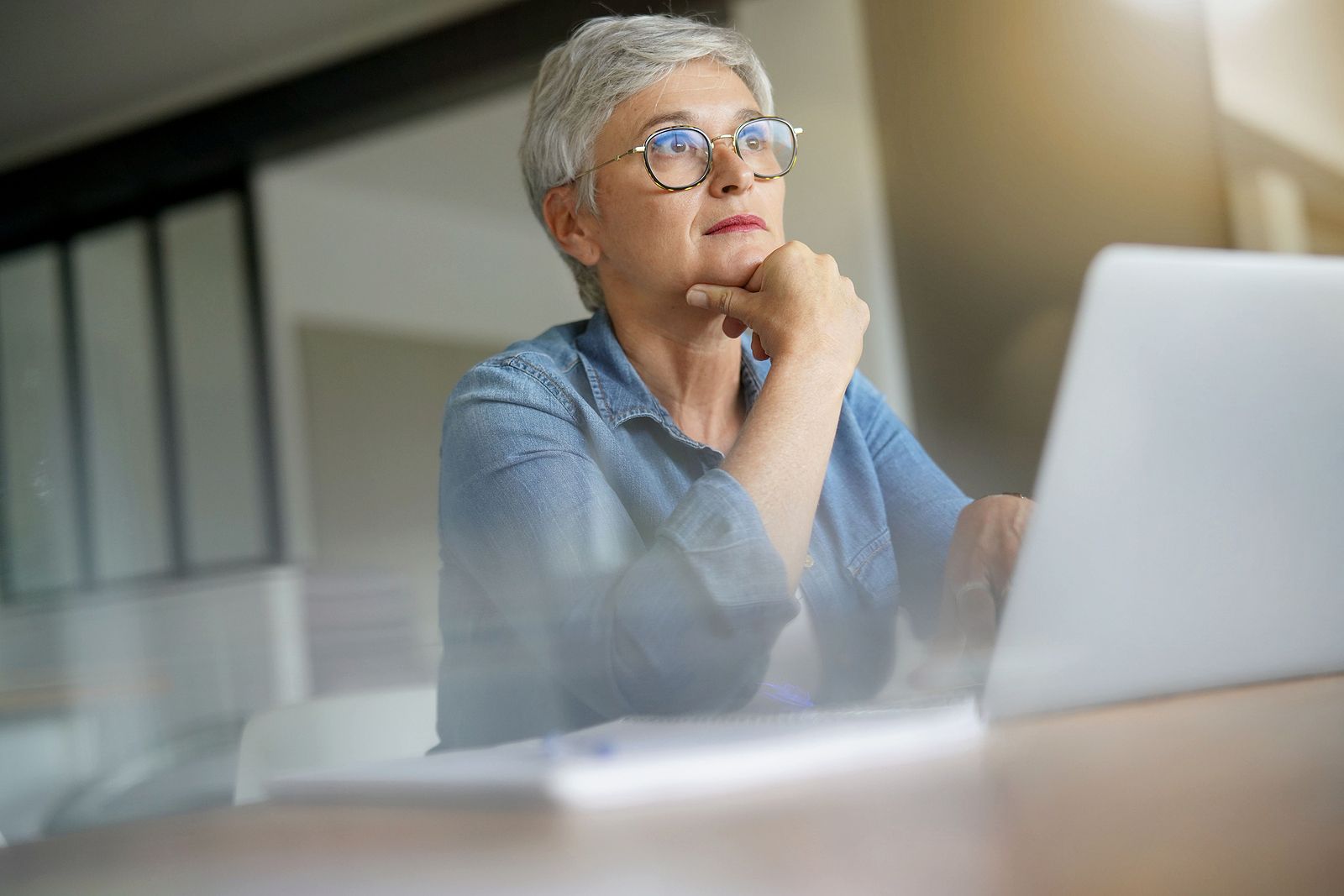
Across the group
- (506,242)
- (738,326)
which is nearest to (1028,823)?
(738,326)

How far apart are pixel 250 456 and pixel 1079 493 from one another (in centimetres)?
103

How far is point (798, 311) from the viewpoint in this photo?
0.50m

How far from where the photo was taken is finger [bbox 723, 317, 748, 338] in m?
0.53

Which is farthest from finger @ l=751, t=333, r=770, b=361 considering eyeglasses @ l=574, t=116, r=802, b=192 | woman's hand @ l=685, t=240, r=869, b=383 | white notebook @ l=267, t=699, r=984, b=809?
white notebook @ l=267, t=699, r=984, b=809

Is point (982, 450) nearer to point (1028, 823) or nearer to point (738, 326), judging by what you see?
point (738, 326)

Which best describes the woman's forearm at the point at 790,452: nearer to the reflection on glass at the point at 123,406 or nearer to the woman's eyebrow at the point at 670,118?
the woman's eyebrow at the point at 670,118

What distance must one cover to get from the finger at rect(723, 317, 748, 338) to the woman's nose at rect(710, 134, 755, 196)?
7 centimetres

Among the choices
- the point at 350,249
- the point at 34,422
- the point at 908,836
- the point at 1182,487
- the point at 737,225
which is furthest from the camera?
the point at 350,249

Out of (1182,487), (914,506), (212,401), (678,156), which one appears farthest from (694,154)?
(212,401)

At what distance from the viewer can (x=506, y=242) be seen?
0.71 m

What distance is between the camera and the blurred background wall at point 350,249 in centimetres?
86

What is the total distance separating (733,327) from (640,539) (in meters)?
0.12

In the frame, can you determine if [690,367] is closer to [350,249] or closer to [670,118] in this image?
[670,118]

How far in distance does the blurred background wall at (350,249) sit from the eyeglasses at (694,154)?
0.38 ft
